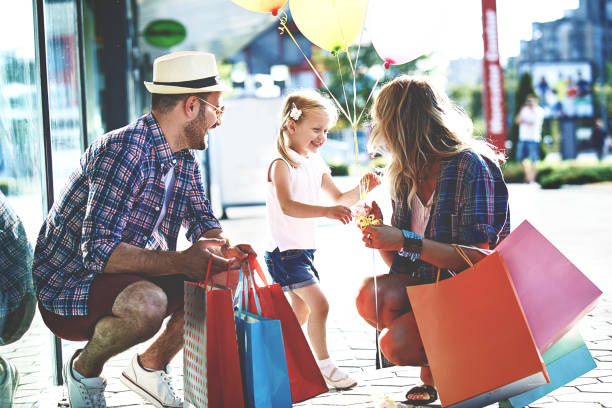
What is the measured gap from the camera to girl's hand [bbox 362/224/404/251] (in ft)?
9.98

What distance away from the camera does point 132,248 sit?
10.2 feet

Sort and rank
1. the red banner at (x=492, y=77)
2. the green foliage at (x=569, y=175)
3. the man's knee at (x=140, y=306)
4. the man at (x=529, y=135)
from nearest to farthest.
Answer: the man's knee at (x=140, y=306) → the green foliage at (x=569, y=175) → the man at (x=529, y=135) → the red banner at (x=492, y=77)

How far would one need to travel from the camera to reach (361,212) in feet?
10.5

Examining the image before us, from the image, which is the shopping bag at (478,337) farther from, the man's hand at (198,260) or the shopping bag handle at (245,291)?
the man's hand at (198,260)

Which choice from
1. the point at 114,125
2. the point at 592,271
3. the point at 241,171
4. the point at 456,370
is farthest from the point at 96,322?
the point at 241,171

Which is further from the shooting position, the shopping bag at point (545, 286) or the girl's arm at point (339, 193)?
the girl's arm at point (339, 193)

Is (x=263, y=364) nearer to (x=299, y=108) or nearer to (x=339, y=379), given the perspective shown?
(x=339, y=379)

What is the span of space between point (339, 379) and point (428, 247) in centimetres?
108

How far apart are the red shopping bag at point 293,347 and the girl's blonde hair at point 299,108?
1352 millimetres

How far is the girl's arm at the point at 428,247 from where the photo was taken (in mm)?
3025

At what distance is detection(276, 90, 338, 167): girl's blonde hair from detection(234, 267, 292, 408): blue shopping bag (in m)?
1.62

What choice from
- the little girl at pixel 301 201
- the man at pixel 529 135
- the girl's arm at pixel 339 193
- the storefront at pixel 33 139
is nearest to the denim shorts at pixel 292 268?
the little girl at pixel 301 201

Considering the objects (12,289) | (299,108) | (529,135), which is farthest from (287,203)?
(529,135)

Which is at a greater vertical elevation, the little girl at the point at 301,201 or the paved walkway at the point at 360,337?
the little girl at the point at 301,201
